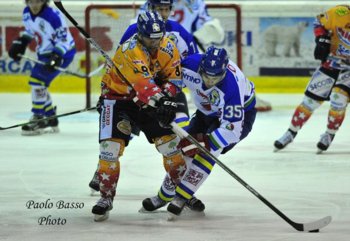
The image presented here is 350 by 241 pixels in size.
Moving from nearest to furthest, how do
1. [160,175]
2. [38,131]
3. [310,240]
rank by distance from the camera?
[310,240] → [160,175] → [38,131]

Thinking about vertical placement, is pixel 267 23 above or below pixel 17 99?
above

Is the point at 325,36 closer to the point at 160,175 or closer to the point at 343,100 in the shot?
the point at 343,100

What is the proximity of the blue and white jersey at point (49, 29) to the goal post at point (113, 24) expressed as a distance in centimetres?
122

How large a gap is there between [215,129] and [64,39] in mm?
3511

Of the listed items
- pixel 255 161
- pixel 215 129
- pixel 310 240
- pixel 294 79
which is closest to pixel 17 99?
pixel 294 79

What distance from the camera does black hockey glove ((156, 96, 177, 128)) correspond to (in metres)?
4.26

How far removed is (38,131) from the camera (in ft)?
25.5

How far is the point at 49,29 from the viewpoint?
7918 mm

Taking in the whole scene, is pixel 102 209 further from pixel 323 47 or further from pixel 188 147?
pixel 323 47

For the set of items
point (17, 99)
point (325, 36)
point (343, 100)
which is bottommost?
point (17, 99)

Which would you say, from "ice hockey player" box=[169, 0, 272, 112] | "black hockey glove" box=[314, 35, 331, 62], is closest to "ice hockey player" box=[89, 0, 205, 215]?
"black hockey glove" box=[314, 35, 331, 62]

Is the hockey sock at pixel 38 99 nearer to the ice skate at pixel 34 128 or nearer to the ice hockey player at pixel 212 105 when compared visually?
the ice skate at pixel 34 128

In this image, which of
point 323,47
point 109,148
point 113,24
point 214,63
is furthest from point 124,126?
point 113,24

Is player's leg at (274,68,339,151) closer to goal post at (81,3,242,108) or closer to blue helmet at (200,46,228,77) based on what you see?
blue helmet at (200,46,228,77)
